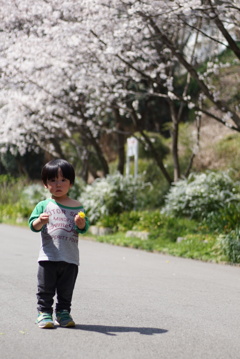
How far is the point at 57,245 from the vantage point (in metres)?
5.88

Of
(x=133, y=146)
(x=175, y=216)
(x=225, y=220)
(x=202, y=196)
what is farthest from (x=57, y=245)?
(x=133, y=146)

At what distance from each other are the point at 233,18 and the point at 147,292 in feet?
26.2

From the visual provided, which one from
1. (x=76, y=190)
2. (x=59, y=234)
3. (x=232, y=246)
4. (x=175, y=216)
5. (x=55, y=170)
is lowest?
(x=232, y=246)

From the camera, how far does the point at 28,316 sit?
636 centimetres

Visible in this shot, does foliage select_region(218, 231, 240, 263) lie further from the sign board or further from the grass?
the sign board

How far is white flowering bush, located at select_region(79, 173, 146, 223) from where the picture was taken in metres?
19.1

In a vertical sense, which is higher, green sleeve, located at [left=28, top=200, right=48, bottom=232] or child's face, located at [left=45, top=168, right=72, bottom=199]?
child's face, located at [left=45, top=168, right=72, bottom=199]

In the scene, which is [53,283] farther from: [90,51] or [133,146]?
[133,146]

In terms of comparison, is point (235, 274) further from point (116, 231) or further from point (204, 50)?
point (204, 50)

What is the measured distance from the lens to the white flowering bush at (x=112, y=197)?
62.8ft

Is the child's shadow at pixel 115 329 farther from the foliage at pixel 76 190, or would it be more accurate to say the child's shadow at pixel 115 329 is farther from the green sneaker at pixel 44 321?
the foliage at pixel 76 190

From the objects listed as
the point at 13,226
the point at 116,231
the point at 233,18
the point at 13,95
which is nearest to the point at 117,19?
the point at 233,18

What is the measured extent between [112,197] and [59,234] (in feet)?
43.8

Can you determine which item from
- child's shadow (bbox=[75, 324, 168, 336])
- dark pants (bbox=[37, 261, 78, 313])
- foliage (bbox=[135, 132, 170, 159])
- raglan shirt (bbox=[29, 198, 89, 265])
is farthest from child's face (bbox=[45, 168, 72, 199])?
foliage (bbox=[135, 132, 170, 159])
